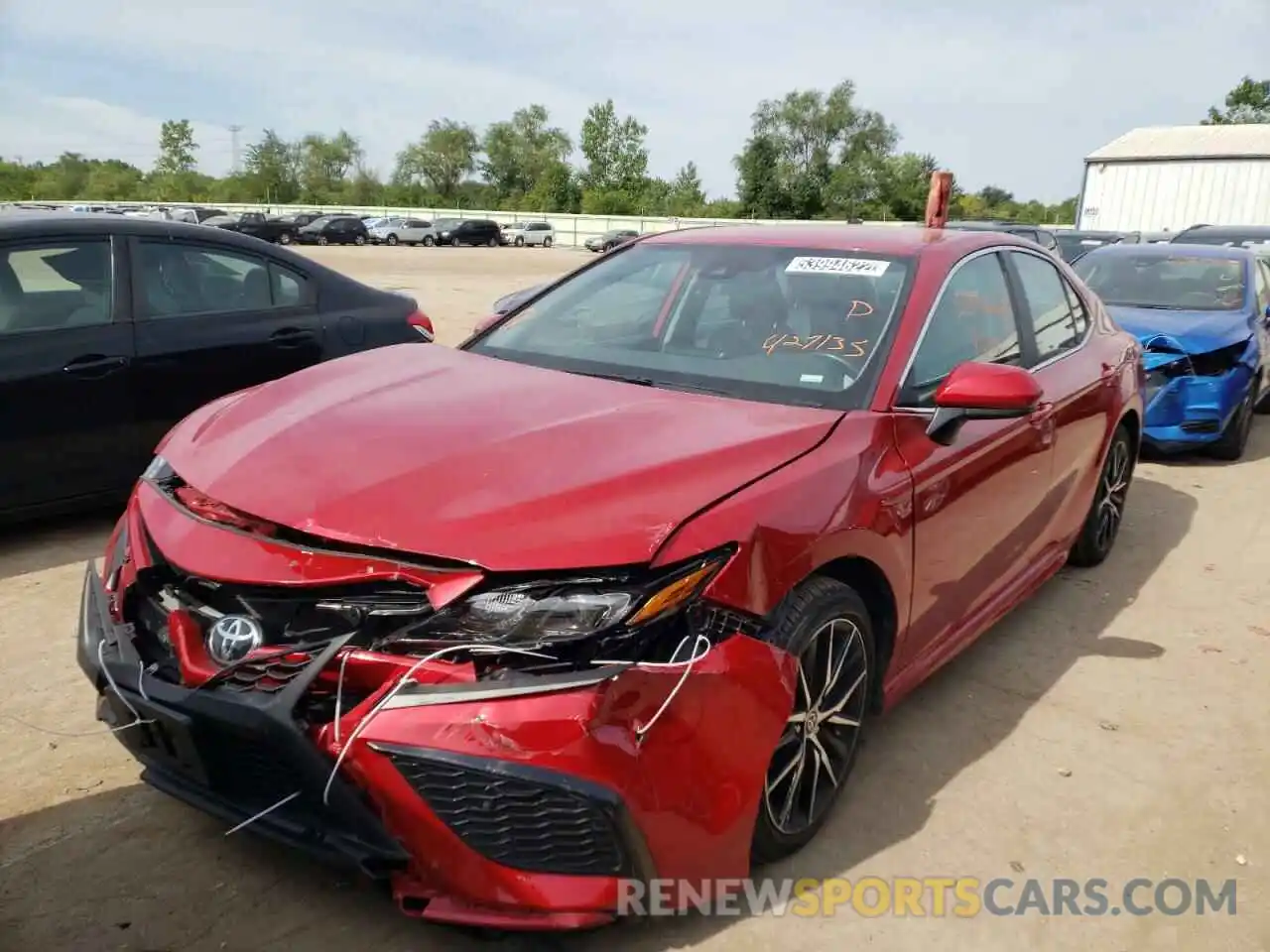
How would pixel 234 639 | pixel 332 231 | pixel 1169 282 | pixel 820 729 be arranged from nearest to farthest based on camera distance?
pixel 234 639, pixel 820 729, pixel 1169 282, pixel 332 231

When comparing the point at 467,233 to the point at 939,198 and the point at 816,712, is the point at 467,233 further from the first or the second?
the point at 816,712

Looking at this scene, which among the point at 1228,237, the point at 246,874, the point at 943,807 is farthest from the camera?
the point at 1228,237

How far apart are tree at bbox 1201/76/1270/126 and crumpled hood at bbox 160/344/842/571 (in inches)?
3009

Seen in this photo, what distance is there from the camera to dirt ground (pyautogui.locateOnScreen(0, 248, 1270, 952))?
240 cm

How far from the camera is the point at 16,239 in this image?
4527mm

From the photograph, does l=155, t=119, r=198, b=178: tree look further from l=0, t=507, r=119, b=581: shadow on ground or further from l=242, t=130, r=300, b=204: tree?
l=0, t=507, r=119, b=581: shadow on ground

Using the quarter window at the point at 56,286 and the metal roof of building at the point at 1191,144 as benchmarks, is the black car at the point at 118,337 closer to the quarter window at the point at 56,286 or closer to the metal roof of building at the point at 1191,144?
the quarter window at the point at 56,286

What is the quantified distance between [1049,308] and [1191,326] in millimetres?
3663

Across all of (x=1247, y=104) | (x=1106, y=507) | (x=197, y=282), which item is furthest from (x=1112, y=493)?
(x=1247, y=104)

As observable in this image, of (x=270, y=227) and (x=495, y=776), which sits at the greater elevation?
(x=270, y=227)

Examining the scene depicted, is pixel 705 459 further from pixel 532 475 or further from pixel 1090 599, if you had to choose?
pixel 1090 599

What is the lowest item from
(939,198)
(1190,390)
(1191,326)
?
(1190,390)

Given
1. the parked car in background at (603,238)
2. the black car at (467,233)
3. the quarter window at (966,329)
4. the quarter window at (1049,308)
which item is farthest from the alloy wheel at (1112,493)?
the black car at (467,233)

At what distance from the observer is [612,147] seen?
8694 cm
